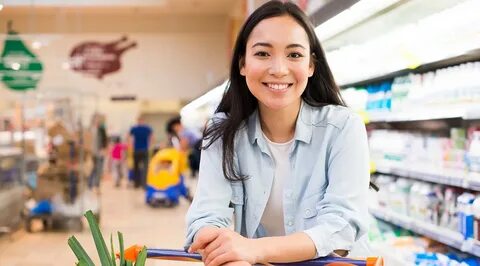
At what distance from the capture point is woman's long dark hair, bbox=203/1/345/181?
1783 mm

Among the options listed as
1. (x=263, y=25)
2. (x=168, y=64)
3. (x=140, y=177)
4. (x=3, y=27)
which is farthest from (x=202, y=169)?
(x=168, y=64)

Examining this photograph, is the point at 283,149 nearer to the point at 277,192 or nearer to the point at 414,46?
the point at 277,192

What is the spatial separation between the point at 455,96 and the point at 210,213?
101 inches

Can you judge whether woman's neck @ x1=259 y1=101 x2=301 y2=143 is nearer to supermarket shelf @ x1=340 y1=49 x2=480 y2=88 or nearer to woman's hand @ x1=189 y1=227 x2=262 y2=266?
woman's hand @ x1=189 y1=227 x2=262 y2=266

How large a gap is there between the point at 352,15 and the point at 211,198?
2506 millimetres

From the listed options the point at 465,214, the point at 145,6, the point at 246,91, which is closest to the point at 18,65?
the point at 145,6

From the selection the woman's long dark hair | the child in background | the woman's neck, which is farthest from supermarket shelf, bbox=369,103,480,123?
the child in background

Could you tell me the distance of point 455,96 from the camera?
3.93m

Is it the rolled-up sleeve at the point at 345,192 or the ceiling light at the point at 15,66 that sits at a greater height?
the ceiling light at the point at 15,66

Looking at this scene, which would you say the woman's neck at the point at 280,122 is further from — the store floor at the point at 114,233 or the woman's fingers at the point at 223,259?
the store floor at the point at 114,233

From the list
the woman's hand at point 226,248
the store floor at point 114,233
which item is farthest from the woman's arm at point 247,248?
the store floor at point 114,233

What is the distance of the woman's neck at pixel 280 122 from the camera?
6.08ft

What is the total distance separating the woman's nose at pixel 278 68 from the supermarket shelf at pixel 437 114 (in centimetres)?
198

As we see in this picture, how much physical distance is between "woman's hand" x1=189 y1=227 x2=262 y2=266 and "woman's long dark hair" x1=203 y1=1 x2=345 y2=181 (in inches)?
11.4
